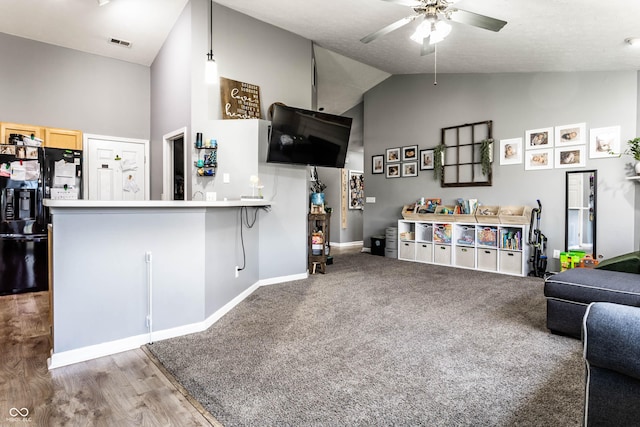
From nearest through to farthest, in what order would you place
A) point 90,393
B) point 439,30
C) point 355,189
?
1. point 90,393
2. point 439,30
3. point 355,189

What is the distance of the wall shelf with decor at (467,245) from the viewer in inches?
202

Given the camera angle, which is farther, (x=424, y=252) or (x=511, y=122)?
(x=424, y=252)

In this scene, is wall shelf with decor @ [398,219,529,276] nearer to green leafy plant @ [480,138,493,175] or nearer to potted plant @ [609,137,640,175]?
green leafy plant @ [480,138,493,175]

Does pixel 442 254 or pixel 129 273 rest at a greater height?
pixel 129 273

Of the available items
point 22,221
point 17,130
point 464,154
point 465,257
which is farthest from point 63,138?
point 465,257

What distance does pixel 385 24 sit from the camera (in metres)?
4.42

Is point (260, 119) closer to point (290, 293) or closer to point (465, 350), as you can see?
point (290, 293)

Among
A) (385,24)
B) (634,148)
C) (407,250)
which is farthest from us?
(407,250)

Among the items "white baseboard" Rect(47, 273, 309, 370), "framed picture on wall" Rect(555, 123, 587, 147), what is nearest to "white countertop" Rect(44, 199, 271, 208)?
"white baseboard" Rect(47, 273, 309, 370)

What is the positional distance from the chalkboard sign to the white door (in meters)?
2.04

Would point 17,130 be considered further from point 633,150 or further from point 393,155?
point 633,150

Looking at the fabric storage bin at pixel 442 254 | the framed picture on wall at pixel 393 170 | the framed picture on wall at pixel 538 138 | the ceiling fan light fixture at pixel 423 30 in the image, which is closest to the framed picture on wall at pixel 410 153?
the framed picture on wall at pixel 393 170

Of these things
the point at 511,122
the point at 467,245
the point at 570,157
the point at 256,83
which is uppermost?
the point at 256,83

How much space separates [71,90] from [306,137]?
3.47 m
